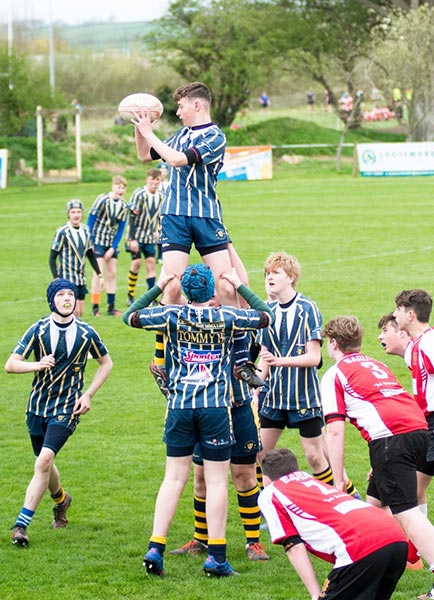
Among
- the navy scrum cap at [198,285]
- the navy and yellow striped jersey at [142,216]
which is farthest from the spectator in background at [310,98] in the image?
the navy scrum cap at [198,285]

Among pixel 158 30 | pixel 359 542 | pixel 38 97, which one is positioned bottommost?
pixel 359 542

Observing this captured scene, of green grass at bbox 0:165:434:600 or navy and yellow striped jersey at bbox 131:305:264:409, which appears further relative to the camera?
green grass at bbox 0:165:434:600

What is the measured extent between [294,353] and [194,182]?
1.66 m

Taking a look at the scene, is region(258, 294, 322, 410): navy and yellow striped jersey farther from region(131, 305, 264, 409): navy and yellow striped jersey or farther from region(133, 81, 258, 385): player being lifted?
region(131, 305, 264, 409): navy and yellow striped jersey

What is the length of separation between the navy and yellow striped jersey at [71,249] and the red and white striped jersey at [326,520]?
10.4 metres

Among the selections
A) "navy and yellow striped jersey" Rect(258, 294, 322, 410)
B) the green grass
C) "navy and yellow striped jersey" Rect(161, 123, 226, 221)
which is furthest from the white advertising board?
"navy and yellow striped jersey" Rect(258, 294, 322, 410)

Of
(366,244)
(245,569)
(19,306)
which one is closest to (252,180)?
(366,244)

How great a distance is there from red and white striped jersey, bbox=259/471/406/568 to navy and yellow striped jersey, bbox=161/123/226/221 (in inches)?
123

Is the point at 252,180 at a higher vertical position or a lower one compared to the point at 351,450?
higher

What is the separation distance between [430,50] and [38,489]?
48.7 meters

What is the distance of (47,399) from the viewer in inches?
330

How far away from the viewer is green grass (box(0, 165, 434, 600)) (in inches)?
293

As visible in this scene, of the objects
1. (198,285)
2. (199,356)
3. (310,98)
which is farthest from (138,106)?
(310,98)

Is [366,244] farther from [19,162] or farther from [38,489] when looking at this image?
[19,162]
